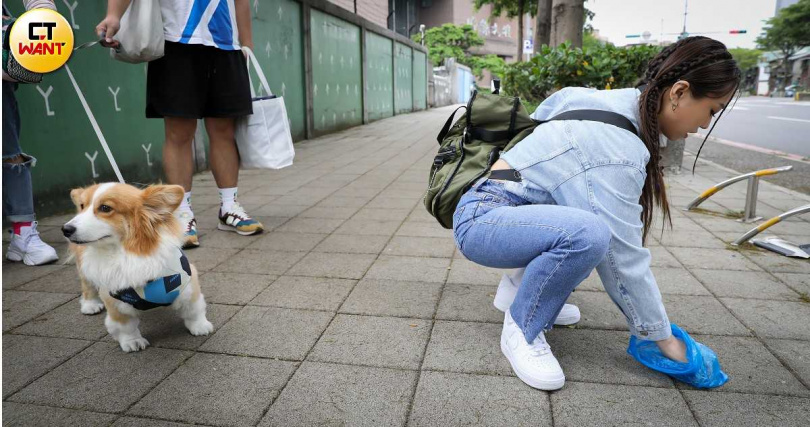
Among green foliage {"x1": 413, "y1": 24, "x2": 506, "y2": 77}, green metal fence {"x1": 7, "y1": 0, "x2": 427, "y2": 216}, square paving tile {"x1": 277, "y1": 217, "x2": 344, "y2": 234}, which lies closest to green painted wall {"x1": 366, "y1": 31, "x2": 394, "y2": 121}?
green metal fence {"x1": 7, "y1": 0, "x2": 427, "y2": 216}

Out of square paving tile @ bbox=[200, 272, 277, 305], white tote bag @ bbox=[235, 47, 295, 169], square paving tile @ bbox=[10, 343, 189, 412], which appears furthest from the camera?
white tote bag @ bbox=[235, 47, 295, 169]

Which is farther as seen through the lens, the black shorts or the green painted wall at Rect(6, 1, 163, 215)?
the green painted wall at Rect(6, 1, 163, 215)

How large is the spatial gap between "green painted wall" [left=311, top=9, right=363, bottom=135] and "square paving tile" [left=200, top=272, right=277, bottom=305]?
760 centimetres

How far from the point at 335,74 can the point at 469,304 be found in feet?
31.2

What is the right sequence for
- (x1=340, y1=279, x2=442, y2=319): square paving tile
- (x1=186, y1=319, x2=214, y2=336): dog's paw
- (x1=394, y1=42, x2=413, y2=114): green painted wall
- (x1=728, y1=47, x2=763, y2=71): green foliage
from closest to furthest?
(x1=186, y1=319, x2=214, y2=336): dog's paw
(x1=340, y1=279, x2=442, y2=319): square paving tile
(x1=394, y1=42, x2=413, y2=114): green painted wall
(x1=728, y1=47, x2=763, y2=71): green foliage

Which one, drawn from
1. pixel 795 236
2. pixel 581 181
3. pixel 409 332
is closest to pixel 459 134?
pixel 581 181

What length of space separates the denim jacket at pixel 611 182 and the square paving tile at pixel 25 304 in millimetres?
2304

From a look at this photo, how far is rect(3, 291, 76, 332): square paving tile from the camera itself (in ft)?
8.19

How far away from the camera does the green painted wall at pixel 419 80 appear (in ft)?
66.1

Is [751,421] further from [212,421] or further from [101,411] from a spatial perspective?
[101,411]

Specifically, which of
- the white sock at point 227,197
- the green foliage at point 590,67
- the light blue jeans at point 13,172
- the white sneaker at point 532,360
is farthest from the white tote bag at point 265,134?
the green foliage at point 590,67

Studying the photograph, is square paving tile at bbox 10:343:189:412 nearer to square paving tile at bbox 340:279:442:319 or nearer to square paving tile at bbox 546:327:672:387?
square paving tile at bbox 340:279:442:319

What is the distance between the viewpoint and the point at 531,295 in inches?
77.6

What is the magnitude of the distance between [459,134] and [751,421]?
143 centimetres
